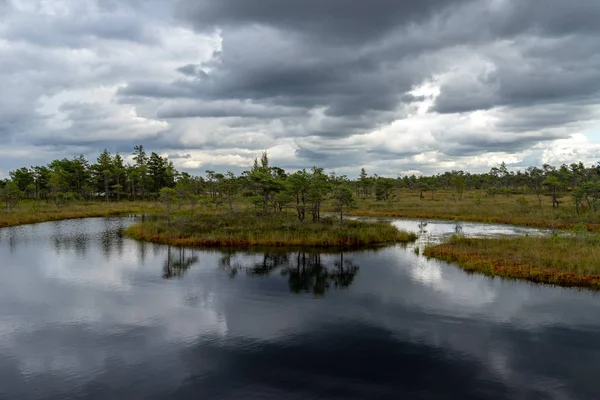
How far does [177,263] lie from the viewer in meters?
34.9

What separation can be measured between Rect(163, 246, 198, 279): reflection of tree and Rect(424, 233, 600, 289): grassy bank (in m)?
22.2

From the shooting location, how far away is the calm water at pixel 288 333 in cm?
1520

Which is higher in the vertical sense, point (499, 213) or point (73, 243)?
point (499, 213)

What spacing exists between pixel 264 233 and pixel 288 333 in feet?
79.1

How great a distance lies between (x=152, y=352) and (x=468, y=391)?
13.6 meters

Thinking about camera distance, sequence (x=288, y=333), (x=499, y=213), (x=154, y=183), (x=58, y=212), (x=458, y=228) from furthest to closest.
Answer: (x=154, y=183), (x=58, y=212), (x=499, y=213), (x=458, y=228), (x=288, y=333)

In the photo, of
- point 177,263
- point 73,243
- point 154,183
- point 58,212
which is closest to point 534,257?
point 177,263

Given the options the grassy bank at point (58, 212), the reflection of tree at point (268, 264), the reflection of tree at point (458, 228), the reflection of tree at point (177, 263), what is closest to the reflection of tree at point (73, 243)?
the reflection of tree at point (177, 263)

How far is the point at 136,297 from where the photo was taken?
25625 mm

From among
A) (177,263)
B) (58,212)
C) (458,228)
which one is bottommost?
(177,263)

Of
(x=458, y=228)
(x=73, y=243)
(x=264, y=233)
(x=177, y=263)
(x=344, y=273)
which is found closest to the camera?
(x=344, y=273)

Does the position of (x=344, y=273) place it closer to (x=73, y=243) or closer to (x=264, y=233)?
(x=264, y=233)

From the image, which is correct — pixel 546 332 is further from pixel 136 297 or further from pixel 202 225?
pixel 202 225

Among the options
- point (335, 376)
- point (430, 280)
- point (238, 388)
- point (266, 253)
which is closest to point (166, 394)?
point (238, 388)
